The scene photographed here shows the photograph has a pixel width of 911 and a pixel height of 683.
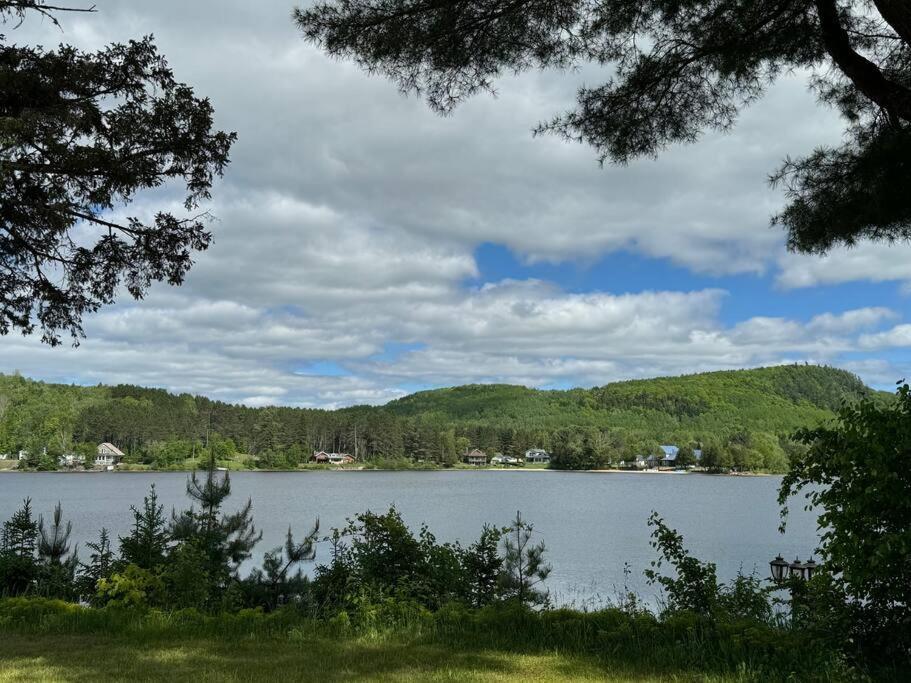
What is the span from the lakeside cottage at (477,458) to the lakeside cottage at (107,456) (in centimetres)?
5418

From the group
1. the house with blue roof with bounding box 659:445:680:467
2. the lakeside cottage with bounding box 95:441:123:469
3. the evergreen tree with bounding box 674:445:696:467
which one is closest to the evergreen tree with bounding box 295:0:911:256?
the lakeside cottage with bounding box 95:441:123:469

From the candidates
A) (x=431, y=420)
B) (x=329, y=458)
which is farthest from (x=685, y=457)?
(x=431, y=420)

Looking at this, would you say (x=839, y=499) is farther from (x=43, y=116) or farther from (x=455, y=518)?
(x=455, y=518)

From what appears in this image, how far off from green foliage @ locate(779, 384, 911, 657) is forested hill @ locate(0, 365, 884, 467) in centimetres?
6190

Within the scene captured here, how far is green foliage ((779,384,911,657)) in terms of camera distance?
3574 mm

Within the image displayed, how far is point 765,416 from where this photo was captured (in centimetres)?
12900

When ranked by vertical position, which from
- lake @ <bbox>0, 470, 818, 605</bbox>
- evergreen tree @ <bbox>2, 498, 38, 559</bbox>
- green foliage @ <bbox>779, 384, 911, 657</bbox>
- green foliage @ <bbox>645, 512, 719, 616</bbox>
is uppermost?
green foliage @ <bbox>779, 384, 911, 657</bbox>

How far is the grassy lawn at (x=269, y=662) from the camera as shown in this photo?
4.48 m

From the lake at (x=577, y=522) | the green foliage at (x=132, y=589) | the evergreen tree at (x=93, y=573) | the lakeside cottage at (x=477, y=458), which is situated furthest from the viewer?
the lakeside cottage at (x=477, y=458)

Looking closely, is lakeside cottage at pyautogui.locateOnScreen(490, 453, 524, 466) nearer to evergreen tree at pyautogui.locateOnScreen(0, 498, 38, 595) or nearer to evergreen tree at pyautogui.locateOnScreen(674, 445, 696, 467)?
evergreen tree at pyautogui.locateOnScreen(674, 445, 696, 467)

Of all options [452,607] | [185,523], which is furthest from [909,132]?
[185,523]

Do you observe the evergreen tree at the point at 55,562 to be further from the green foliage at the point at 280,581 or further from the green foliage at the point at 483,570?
the green foliage at the point at 483,570

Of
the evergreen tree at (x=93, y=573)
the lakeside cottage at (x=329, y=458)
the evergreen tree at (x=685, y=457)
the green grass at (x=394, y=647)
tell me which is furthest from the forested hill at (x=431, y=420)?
the green grass at (x=394, y=647)

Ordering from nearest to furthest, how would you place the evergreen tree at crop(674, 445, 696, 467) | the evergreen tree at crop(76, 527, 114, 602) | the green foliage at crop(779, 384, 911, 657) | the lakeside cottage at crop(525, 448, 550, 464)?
the green foliage at crop(779, 384, 911, 657)
the evergreen tree at crop(76, 527, 114, 602)
the evergreen tree at crop(674, 445, 696, 467)
the lakeside cottage at crop(525, 448, 550, 464)
